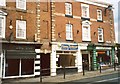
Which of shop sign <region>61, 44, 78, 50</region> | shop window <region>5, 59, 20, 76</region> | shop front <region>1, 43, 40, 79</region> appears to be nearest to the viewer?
shop front <region>1, 43, 40, 79</region>

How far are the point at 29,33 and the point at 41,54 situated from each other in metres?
Answer: 2.60

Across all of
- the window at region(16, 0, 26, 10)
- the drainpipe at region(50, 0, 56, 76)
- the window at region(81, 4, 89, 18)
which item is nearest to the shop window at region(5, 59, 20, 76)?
the drainpipe at region(50, 0, 56, 76)

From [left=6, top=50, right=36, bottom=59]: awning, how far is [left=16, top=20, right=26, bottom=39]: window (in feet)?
5.05

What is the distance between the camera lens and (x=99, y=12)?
30172 mm

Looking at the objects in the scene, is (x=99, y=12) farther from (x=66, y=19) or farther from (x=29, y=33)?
(x=29, y=33)

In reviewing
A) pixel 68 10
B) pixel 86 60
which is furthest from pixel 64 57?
pixel 68 10

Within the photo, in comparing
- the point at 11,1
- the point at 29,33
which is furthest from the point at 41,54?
the point at 11,1

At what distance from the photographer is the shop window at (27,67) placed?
21781mm

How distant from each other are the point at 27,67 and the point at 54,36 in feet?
14.8

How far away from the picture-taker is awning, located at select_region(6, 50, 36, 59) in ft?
67.4

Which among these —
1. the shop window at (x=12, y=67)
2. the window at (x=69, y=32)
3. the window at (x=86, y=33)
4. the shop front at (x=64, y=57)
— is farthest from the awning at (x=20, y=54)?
the window at (x=86, y=33)

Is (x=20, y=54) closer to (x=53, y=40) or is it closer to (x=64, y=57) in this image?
(x=53, y=40)

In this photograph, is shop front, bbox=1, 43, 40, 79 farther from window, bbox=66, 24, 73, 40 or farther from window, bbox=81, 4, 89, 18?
window, bbox=81, 4, 89, 18

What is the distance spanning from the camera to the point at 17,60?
21406 millimetres
